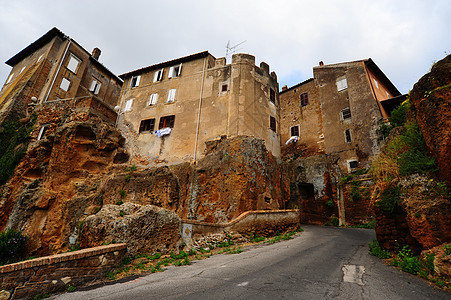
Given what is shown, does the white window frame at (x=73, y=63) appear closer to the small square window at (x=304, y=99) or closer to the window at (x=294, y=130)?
the window at (x=294, y=130)

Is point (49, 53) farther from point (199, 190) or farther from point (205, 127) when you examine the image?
point (199, 190)

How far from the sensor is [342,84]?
76.5 feet

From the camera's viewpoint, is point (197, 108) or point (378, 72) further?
point (378, 72)

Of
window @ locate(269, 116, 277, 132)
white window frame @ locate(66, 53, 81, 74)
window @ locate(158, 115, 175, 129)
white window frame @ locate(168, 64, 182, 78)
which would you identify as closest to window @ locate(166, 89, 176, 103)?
window @ locate(158, 115, 175, 129)

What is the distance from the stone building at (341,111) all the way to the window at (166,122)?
13.8 metres

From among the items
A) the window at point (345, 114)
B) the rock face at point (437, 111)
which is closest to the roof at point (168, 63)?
the window at point (345, 114)

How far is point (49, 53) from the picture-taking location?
74.6ft

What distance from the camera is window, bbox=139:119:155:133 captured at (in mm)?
18978

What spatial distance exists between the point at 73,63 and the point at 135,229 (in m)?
24.5

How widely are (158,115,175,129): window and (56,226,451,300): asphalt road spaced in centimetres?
1353

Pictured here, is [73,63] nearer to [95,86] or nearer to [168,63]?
[95,86]

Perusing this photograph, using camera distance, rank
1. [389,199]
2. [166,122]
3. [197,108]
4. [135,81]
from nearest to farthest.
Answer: [389,199] < [197,108] < [166,122] < [135,81]

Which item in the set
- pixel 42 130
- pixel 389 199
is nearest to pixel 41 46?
pixel 42 130

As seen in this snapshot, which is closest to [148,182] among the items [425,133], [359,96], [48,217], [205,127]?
[205,127]
